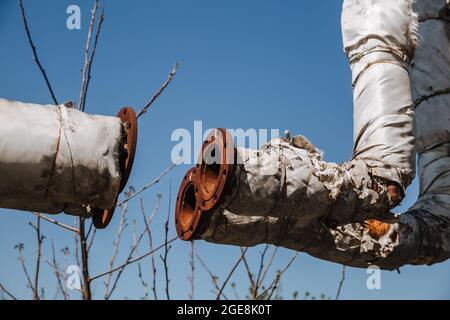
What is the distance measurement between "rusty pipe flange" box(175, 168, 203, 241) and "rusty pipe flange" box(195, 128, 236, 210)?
15 cm

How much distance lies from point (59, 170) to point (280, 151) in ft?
3.39

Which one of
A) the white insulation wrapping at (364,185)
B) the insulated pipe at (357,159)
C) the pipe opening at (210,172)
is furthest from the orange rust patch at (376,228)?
the pipe opening at (210,172)

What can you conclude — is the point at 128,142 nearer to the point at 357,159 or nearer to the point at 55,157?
the point at 55,157

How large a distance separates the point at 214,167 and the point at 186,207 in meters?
0.35

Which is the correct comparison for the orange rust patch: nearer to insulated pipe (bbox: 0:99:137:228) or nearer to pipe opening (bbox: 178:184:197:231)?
pipe opening (bbox: 178:184:197:231)

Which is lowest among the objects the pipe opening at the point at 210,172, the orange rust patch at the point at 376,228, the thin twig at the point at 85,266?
the thin twig at the point at 85,266

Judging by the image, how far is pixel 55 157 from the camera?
259 cm

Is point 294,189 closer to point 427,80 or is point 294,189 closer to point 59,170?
point 59,170

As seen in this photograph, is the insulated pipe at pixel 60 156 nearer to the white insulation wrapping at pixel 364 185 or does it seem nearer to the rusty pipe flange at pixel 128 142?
the rusty pipe flange at pixel 128 142

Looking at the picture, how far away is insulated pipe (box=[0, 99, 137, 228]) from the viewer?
2.53m

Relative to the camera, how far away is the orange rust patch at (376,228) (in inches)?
157

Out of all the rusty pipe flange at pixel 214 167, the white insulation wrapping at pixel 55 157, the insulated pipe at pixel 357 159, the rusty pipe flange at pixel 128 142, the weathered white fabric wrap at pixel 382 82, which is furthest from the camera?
the weathered white fabric wrap at pixel 382 82

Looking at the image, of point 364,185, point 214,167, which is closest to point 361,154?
point 364,185

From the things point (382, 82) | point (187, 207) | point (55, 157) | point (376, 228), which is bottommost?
point (376, 228)
